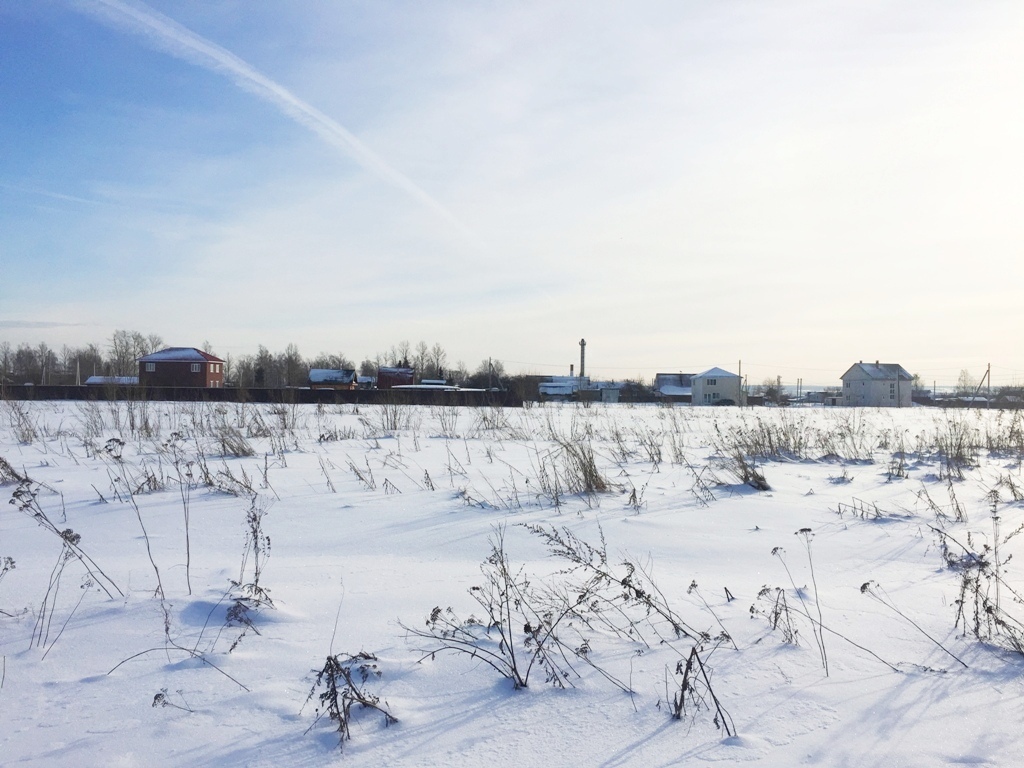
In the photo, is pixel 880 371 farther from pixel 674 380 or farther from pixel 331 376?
pixel 331 376

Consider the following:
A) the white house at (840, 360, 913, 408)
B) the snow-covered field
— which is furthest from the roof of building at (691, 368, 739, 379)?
the snow-covered field

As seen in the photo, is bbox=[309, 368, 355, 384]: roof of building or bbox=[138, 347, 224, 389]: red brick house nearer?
bbox=[138, 347, 224, 389]: red brick house

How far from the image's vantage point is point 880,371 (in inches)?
2776

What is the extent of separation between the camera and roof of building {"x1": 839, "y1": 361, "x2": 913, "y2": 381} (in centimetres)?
6919

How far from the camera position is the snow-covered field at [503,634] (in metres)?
1.84

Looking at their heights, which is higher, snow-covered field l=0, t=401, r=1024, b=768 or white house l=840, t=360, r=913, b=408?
white house l=840, t=360, r=913, b=408

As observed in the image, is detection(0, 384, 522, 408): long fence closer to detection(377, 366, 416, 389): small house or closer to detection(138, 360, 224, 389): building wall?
detection(138, 360, 224, 389): building wall

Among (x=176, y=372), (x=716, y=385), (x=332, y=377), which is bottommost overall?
(x=176, y=372)

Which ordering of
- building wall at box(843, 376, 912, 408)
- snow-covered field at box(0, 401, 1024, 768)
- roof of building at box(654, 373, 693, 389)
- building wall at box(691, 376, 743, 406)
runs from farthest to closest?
roof of building at box(654, 373, 693, 389)
building wall at box(691, 376, 743, 406)
building wall at box(843, 376, 912, 408)
snow-covered field at box(0, 401, 1024, 768)

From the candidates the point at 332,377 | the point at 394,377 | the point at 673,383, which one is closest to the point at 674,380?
the point at 673,383

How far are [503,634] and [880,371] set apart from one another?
80125mm

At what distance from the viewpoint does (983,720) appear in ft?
6.50

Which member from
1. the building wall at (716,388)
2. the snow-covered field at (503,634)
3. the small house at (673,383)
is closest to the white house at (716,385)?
the building wall at (716,388)

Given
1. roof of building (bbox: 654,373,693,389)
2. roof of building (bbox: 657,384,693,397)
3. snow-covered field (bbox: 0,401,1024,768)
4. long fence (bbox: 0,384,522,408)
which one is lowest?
snow-covered field (bbox: 0,401,1024,768)
